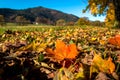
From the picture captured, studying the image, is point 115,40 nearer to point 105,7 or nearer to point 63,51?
point 63,51

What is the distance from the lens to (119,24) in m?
40.0

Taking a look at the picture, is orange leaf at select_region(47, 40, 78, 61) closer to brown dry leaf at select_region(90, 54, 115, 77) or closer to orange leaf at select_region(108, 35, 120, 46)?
brown dry leaf at select_region(90, 54, 115, 77)

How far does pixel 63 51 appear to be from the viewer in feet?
6.44

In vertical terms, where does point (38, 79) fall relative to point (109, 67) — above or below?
below

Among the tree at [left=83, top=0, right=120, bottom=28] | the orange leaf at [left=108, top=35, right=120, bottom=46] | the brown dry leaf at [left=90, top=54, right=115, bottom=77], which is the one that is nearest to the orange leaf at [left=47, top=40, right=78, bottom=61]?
the brown dry leaf at [left=90, top=54, right=115, bottom=77]

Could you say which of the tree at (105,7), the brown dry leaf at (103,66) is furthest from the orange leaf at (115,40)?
the tree at (105,7)

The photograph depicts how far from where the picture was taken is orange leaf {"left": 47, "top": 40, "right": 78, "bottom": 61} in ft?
6.38

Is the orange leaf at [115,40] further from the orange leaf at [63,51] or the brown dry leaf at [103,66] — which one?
the brown dry leaf at [103,66]

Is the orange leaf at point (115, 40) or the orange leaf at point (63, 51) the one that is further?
the orange leaf at point (115, 40)

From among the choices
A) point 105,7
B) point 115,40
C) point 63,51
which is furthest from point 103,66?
point 105,7

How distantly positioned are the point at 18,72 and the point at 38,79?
0.15m

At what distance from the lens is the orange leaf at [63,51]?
194 centimetres

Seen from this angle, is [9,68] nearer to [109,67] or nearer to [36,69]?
[36,69]

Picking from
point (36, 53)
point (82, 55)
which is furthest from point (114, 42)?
point (36, 53)
